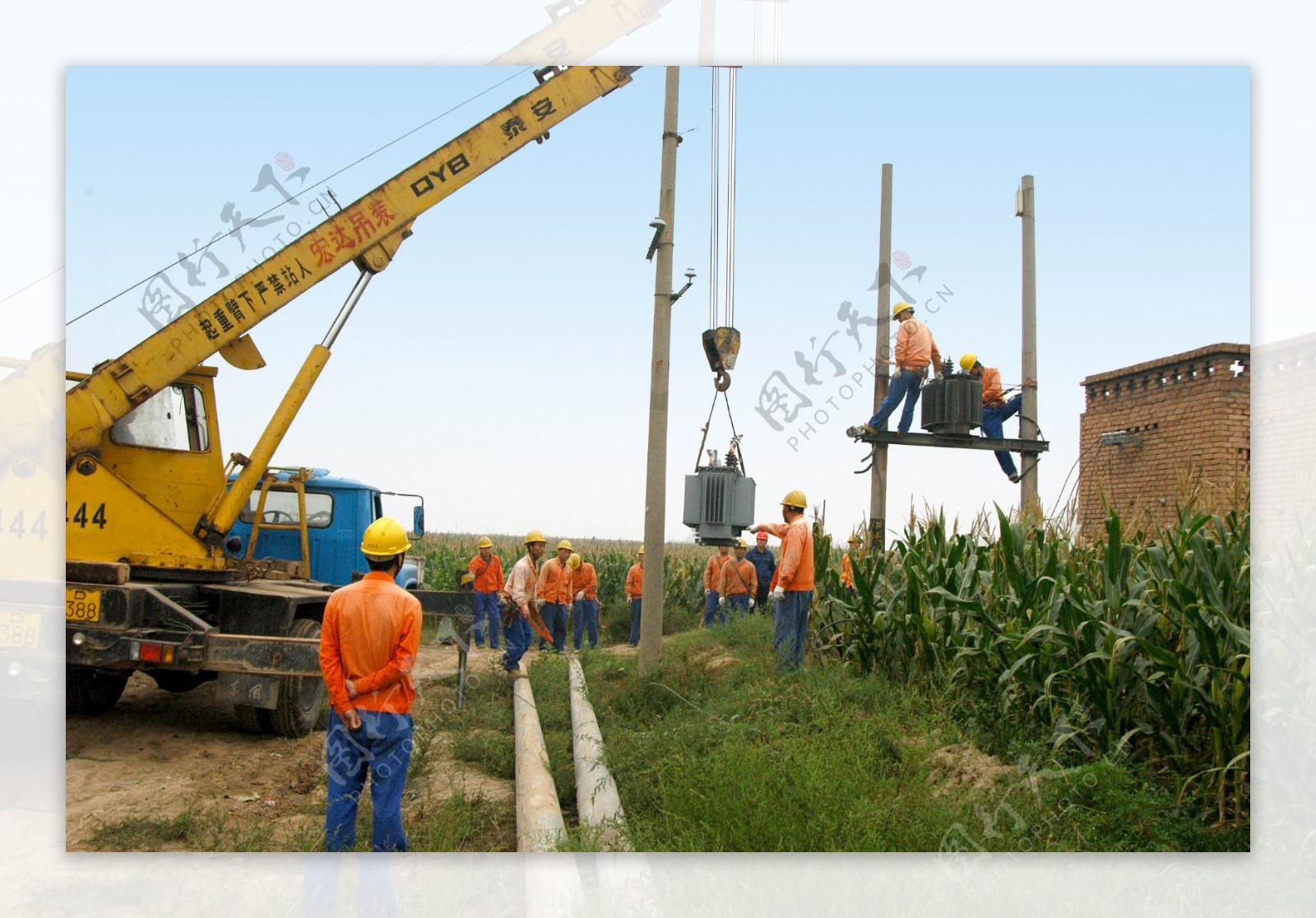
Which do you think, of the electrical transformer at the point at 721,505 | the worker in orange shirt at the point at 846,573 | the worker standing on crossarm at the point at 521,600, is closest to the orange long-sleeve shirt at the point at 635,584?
the worker standing on crossarm at the point at 521,600

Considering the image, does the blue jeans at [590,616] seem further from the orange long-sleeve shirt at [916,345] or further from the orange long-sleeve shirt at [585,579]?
the orange long-sleeve shirt at [916,345]

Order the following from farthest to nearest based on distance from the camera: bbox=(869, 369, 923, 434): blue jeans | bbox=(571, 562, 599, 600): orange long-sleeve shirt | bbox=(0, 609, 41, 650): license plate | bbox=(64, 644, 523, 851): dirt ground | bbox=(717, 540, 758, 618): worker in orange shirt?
bbox=(571, 562, 599, 600): orange long-sleeve shirt
bbox=(717, 540, 758, 618): worker in orange shirt
bbox=(869, 369, 923, 434): blue jeans
bbox=(0, 609, 41, 650): license plate
bbox=(64, 644, 523, 851): dirt ground

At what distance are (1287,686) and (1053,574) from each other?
5.25ft

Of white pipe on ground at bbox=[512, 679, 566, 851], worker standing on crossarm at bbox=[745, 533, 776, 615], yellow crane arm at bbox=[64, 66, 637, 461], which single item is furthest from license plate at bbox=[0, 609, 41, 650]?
worker standing on crossarm at bbox=[745, 533, 776, 615]

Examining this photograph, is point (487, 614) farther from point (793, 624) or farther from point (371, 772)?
point (371, 772)

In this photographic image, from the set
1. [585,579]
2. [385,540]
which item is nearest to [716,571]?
[585,579]

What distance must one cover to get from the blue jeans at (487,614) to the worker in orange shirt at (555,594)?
0.85 meters

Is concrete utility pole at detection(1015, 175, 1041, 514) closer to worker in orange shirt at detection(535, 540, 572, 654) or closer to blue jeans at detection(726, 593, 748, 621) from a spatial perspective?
worker in orange shirt at detection(535, 540, 572, 654)

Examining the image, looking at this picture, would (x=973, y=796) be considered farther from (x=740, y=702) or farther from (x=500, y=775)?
(x=500, y=775)

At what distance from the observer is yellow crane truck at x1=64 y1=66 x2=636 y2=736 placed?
696cm

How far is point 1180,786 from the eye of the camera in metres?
5.23

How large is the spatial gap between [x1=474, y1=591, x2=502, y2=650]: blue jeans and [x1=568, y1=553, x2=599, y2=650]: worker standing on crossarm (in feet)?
3.95

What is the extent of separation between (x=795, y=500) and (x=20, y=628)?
5.78 m

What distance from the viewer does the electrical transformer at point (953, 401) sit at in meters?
8.85
